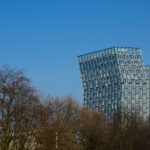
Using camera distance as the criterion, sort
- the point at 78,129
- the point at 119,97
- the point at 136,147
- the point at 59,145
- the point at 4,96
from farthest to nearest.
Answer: the point at 119,97 → the point at 78,129 → the point at 136,147 → the point at 59,145 → the point at 4,96

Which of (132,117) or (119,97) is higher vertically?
(119,97)

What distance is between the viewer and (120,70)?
7436 inches

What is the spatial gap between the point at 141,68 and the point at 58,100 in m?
117

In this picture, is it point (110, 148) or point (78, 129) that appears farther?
point (78, 129)

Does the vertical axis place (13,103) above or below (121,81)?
below

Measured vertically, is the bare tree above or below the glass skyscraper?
below

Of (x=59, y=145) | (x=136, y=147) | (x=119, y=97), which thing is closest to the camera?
(x=59, y=145)

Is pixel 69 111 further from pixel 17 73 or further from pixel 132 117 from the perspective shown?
pixel 17 73

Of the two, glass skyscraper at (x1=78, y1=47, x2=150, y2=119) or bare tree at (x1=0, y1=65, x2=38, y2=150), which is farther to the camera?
glass skyscraper at (x1=78, y1=47, x2=150, y2=119)

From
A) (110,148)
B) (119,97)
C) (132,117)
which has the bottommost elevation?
(110,148)

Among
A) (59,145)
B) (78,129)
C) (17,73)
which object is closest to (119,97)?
(78,129)

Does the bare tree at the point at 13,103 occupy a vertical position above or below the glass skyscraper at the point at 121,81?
below

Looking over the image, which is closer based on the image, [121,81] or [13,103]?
[13,103]

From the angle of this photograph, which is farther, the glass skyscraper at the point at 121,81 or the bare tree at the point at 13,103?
the glass skyscraper at the point at 121,81
